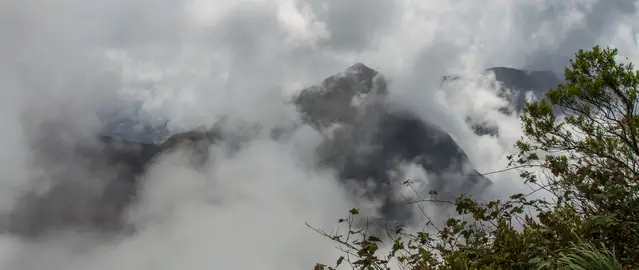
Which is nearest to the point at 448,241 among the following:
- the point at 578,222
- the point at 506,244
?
the point at 506,244

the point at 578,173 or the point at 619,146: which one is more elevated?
the point at 619,146

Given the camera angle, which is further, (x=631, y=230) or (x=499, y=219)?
(x=499, y=219)

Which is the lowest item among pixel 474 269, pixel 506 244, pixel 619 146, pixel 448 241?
pixel 474 269

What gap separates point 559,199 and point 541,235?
5.67 feet

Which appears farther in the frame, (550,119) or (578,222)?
(550,119)

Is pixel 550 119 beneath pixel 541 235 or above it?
above

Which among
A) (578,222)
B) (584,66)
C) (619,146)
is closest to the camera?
(578,222)

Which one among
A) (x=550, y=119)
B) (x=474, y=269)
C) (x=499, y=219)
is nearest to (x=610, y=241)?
(x=499, y=219)

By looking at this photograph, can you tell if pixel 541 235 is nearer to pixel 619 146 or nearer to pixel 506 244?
pixel 506 244

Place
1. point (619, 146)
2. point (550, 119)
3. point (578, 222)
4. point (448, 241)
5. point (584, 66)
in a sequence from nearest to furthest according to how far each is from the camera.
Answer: point (578, 222) < point (448, 241) < point (619, 146) < point (584, 66) < point (550, 119)

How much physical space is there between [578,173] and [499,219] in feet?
5.87

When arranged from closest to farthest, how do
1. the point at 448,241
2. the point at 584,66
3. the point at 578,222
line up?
the point at 578,222 → the point at 448,241 → the point at 584,66

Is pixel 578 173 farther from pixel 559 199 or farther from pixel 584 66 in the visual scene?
pixel 584 66

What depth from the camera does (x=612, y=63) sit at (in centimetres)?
914
